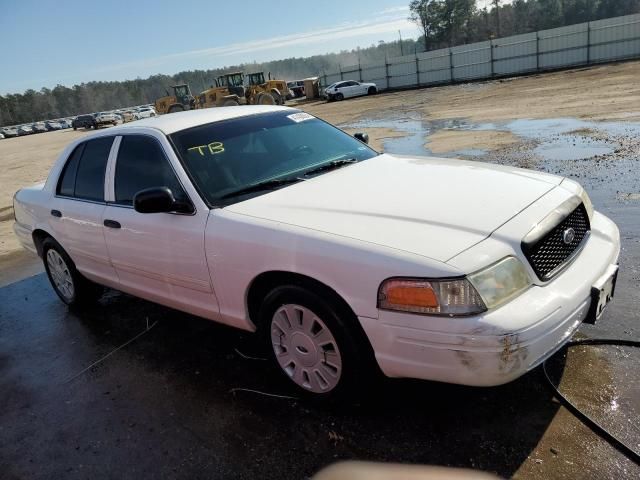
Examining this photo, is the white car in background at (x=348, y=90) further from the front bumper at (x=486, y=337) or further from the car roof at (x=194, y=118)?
the front bumper at (x=486, y=337)

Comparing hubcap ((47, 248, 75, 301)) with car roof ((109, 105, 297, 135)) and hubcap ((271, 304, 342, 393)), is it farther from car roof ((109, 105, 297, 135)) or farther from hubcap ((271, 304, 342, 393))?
hubcap ((271, 304, 342, 393))

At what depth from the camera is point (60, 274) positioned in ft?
17.1

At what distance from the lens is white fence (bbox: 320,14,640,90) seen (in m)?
31.9

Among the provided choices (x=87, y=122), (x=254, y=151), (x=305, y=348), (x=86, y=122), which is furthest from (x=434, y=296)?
(x=86, y=122)

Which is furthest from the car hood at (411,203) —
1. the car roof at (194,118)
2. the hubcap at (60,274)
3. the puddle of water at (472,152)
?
the puddle of water at (472,152)

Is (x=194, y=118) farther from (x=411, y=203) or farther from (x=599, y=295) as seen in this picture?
(x=599, y=295)

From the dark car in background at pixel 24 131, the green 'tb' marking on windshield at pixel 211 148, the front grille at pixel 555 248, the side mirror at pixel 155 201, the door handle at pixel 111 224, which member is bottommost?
the dark car in background at pixel 24 131

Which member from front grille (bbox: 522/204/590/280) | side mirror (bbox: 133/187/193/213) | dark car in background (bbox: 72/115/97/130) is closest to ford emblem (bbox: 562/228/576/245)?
front grille (bbox: 522/204/590/280)

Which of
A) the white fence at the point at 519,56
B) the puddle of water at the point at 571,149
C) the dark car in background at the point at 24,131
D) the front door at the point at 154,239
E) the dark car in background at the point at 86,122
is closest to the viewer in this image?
the front door at the point at 154,239

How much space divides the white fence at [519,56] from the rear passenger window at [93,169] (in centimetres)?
3525

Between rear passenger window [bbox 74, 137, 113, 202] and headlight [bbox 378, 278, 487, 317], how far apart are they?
277 cm

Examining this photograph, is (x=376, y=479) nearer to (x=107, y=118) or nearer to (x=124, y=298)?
(x=124, y=298)

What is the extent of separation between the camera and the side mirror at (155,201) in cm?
320

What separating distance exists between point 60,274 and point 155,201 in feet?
8.52
